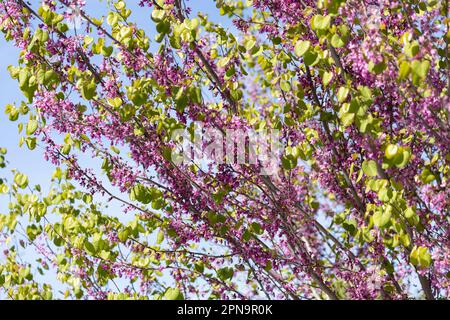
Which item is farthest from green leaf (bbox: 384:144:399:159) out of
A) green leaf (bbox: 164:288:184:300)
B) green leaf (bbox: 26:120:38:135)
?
green leaf (bbox: 26:120:38:135)

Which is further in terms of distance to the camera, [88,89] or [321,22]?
[88,89]

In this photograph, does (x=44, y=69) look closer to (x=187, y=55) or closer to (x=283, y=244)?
(x=187, y=55)

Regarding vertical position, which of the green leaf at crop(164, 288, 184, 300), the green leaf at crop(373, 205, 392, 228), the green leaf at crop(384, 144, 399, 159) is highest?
the green leaf at crop(384, 144, 399, 159)

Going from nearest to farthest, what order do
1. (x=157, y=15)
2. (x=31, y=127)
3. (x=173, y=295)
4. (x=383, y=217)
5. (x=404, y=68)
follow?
(x=404, y=68) < (x=383, y=217) < (x=173, y=295) < (x=157, y=15) < (x=31, y=127)

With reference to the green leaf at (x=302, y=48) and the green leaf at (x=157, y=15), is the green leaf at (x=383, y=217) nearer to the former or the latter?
the green leaf at (x=302, y=48)

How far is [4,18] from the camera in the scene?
5.55 meters

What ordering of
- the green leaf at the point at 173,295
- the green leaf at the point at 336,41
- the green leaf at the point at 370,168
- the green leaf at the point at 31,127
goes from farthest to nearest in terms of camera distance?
1. the green leaf at the point at 31,127
2. the green leaf at the point at 173,295
3. the green leaf at the point at 370,168
4. the green leaf at the point at 336,41

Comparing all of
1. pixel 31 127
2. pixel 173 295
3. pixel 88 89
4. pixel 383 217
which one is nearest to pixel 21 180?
pixel 31 127

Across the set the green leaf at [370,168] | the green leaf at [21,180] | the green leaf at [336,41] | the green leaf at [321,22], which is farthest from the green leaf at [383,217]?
the green leaf at [21,180]

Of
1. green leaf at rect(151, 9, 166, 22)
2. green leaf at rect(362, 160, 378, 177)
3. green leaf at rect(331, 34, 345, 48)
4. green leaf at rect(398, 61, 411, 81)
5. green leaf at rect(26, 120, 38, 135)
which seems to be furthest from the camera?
green leaf at rect(26, 120, 38, 135)

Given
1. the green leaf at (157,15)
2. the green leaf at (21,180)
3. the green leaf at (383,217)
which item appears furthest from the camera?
the green leaf at (21,180)

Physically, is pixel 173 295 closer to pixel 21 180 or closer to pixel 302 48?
pixel 302 48

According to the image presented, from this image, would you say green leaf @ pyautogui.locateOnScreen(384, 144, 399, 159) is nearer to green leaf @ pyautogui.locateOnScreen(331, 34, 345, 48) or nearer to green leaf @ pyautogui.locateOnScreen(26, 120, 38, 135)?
green leaf @ pyautogui.locateOnScreen(331, 34, 345, 48)

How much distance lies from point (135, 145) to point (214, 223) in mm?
1060
